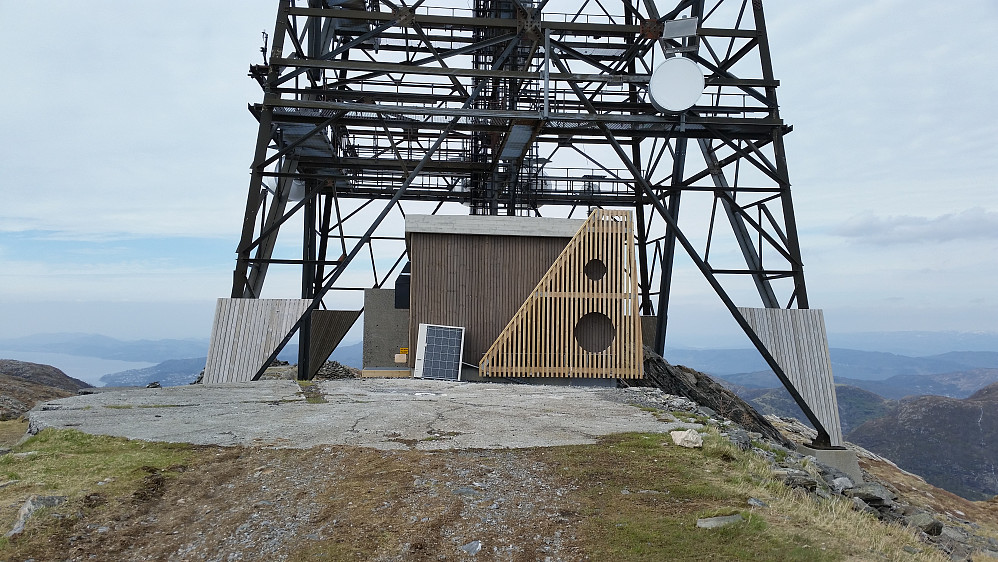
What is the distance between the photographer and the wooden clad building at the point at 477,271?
1936cm

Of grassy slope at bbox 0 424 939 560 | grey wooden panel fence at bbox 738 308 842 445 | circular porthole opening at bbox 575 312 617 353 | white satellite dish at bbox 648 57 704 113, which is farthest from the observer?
white satellite dish at bbox 648 57 704 113

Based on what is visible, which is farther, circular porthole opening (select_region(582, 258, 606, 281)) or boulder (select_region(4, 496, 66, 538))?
circular porthole opening (select_region(582, 258, 606, 281))

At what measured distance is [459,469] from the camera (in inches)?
297

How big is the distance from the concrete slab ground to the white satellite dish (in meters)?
9.49

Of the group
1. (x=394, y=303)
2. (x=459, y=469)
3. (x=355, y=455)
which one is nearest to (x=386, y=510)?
(x=459, y=469)

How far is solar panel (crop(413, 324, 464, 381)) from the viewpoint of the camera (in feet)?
60.6

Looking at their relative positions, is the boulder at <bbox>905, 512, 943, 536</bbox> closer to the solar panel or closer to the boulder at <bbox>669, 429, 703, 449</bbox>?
the boulder at <bbox>669, 429, 703, 449</bbox>

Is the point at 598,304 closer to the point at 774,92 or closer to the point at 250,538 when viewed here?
the point at 774,92

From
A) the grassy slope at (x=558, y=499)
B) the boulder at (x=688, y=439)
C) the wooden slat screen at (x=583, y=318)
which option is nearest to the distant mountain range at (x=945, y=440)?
the wooden slat screen at (x=583, y=318)

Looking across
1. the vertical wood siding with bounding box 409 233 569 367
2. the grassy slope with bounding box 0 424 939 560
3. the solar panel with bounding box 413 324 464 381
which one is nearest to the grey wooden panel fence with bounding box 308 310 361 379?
the vertical wood siding with bounding box 409 233 569 367

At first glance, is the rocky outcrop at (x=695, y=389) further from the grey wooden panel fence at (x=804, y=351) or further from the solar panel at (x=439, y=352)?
the solar panel at (x=439, y=352)

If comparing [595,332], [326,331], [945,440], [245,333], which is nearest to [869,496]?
[595,332]

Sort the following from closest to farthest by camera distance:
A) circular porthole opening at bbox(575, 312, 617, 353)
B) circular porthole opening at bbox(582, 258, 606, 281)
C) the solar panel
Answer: the solar panel, circular porthole opening at bbox(575, 312, 617, 353), circular porthole opening at bbox(582, 258, 606, 281)

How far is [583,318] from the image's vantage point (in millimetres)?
19172
